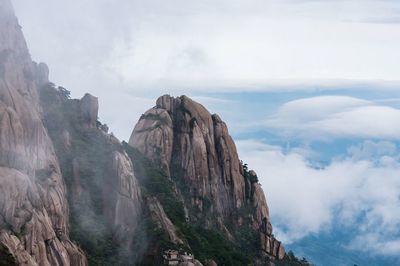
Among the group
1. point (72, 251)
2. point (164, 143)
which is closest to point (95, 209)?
point (72, 251)

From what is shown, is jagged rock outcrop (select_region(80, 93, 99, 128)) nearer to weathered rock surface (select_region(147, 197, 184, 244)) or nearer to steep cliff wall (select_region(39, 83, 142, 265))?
steep cliff wall (select_region(39, 83, 142, 265))

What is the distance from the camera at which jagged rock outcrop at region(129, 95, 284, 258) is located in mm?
151125

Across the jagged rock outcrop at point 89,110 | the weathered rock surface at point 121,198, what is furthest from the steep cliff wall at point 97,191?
the jagged rock outcrop at point 89,110

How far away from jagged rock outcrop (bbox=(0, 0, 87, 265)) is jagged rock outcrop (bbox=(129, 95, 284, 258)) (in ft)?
134

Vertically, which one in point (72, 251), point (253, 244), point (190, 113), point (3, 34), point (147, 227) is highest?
point (190, 113)

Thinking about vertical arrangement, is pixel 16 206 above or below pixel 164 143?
below

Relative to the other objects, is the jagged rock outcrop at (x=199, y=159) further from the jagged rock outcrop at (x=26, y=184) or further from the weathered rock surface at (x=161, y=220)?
the jagged rock outcrop at (x=26, y=184)

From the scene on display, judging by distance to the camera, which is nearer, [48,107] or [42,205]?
[42,205]

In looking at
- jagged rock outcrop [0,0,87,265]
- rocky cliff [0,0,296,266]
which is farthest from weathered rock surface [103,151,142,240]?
jagged rock outcrop [0,0,87,265]

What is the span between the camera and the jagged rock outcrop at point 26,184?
8800cm

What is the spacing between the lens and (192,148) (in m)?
154

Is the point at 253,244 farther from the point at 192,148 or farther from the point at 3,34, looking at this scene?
the point at 3,34

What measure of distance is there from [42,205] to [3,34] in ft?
100

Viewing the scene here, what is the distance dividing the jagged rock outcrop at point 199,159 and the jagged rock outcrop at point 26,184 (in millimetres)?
40973
